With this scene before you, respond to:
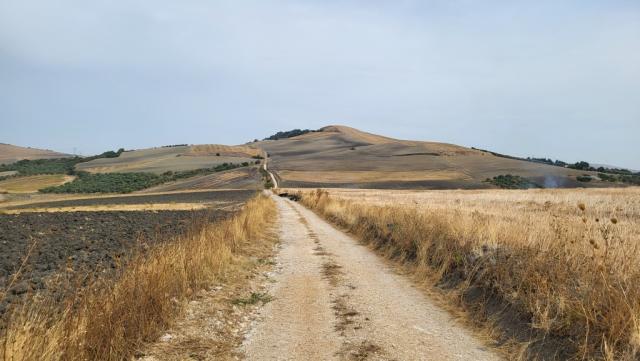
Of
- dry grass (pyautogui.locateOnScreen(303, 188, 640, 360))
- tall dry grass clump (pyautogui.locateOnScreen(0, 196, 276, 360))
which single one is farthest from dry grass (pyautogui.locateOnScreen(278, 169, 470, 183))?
tall dry grass clump (pyautogui.locateOnScreen(0, 196, 276, 360))

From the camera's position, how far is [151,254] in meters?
9.23

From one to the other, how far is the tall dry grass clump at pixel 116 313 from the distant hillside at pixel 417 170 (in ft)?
329

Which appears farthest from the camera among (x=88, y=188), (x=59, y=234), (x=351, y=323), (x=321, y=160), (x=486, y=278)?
(x=321, y=160)

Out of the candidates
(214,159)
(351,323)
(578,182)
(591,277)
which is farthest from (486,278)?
(214,159)

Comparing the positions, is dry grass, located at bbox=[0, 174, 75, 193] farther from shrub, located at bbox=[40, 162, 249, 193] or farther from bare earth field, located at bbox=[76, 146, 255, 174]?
bare earth field, located at bbox=[76, 146, 255, 174]

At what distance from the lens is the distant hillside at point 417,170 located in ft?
364

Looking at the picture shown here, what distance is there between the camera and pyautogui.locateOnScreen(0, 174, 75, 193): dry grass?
422 feet

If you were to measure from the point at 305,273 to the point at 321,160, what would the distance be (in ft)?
505

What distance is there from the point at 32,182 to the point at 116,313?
159 m

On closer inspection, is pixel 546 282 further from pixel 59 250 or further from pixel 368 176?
pixel 368 176

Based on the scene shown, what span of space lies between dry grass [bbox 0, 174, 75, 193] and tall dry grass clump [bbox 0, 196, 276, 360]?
135 meters

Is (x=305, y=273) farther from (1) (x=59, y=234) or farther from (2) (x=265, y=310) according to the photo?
(1) (x=59, y=234)

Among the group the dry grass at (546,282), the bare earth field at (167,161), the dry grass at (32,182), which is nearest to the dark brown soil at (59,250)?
the dry grass at (546,282)

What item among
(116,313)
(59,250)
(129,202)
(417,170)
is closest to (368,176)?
(417,170)
